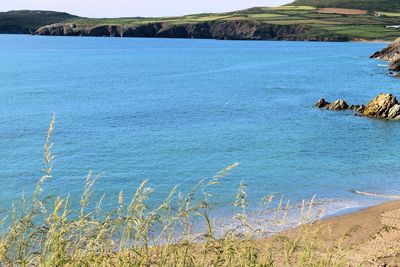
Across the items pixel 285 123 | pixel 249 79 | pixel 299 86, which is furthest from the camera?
pixel 249 79

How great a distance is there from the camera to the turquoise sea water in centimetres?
3406

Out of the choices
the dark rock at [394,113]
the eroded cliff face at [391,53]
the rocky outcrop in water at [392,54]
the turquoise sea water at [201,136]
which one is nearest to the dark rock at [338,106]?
the turquoise sea water at [201,136]

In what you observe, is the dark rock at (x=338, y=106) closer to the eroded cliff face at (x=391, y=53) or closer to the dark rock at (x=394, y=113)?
the dark rock at (x=394, y=113)

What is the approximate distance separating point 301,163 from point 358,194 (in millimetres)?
8461

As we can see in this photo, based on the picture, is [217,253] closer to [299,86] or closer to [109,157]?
[109,157]

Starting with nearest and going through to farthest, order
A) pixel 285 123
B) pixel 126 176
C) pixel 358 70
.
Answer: pixel 126 176 < pixel 285 123 < pixel 358 70

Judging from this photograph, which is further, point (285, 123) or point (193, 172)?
point (285, 123)

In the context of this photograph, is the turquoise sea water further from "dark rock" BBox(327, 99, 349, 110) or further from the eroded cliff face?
the eroded cliff face

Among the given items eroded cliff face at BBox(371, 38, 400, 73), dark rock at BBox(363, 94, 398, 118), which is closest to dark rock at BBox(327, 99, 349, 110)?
dark rock at BBox(363, 94, 398, 118)

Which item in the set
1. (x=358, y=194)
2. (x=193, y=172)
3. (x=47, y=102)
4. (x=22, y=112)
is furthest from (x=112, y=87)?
(x=358, y=194)

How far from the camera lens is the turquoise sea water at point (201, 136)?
3406 cm

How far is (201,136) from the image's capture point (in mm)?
Result: 49312

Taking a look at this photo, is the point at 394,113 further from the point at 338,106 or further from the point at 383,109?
the point at 338,106

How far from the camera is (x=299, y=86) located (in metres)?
90.9
